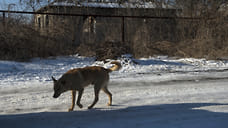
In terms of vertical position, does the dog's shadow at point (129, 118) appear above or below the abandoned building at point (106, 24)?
below

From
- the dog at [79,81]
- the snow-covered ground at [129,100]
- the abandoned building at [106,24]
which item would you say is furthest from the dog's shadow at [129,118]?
the abandoned building at [106,24]

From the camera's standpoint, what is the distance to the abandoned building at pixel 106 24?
15799 mm

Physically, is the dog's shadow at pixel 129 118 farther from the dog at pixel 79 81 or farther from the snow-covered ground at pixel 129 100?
the dog at pixel 79 81

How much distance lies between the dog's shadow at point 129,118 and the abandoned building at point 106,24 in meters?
10.1

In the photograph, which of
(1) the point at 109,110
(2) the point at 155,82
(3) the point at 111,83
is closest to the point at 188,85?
(2) the point at 155,82

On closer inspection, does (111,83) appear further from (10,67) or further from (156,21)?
(156,21)

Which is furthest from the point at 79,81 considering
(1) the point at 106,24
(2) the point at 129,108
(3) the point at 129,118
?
A: (1) the point at 106,24

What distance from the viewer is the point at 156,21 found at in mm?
18203

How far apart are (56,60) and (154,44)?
6438mm

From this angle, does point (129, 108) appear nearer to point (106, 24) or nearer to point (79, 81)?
point (79, 81)

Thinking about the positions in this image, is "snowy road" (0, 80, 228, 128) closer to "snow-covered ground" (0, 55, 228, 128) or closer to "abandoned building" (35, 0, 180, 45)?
"snow-covered ground" (0, 55, 228, 128)

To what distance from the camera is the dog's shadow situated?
4.62 meters

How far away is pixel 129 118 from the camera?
16.3 ft

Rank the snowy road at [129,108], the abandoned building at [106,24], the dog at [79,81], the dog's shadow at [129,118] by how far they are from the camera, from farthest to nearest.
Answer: the abandoned building at [106,24] → the dog at [79,81] → the snowy road at [129,108] → the dog's shadow at [129,118]
